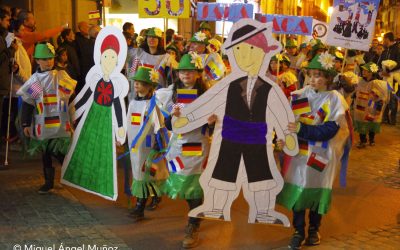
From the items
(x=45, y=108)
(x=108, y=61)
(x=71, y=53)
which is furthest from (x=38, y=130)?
(x=71, y=53)

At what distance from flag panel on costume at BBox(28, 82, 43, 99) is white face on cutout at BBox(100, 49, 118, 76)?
93 centimetres

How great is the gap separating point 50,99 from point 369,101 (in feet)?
21.1

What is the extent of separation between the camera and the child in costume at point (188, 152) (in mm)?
4754

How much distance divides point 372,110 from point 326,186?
586 cm

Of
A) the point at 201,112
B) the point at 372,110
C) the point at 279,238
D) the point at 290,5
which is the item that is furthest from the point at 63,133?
the point at 290,5

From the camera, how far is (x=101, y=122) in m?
5.80

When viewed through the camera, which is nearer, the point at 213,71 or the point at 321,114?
the point at 321,114

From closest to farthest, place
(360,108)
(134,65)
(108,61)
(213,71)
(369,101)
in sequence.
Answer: (108,61)
(134,65)
(213,71)
(369,101)
(360,108)

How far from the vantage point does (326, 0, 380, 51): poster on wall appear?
6.82 metres

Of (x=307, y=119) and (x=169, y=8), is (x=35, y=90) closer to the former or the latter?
(x=169, y=8)

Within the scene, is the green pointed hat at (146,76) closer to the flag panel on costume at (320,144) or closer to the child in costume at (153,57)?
the flag panel on costume at (320,144)

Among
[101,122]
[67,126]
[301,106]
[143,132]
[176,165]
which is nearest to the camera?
[301,106]

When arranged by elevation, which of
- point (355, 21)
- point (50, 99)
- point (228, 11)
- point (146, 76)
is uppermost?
point (228, 11)

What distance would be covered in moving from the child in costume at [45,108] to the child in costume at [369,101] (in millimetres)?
6207
